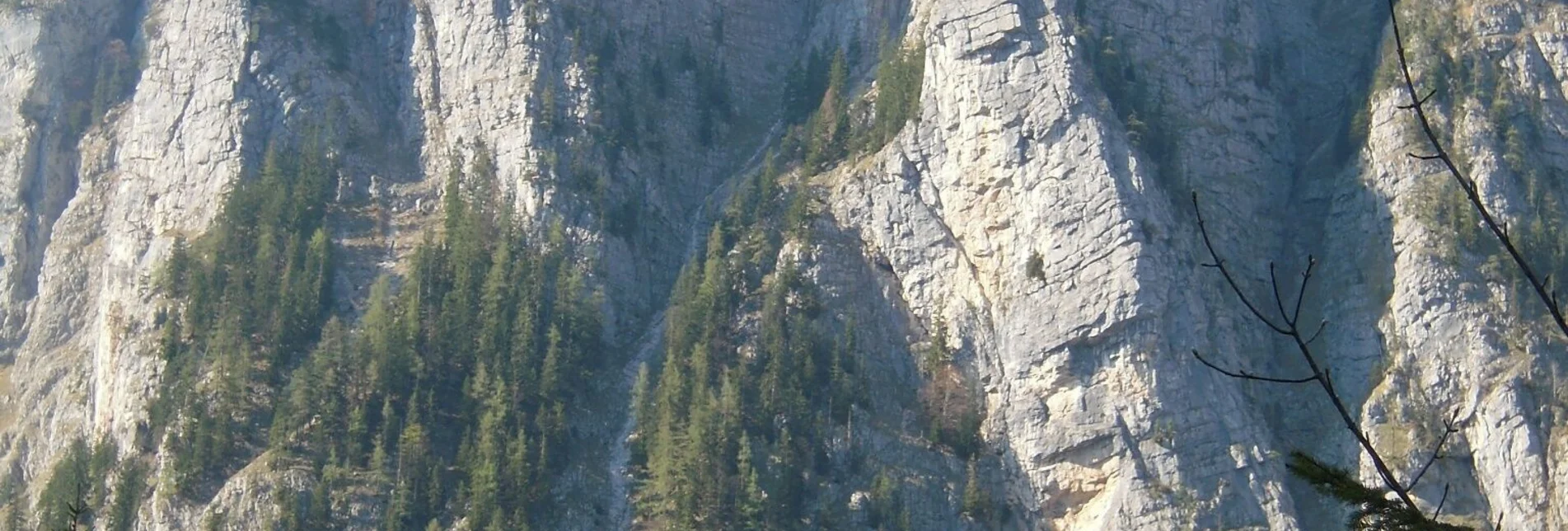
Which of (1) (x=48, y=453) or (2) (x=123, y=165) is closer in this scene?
(1) (x=48, y=453)

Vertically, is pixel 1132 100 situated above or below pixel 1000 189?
above

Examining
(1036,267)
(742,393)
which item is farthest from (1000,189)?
(742,393)

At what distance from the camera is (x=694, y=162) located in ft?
300

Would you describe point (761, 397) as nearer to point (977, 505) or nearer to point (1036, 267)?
point (977, 505)

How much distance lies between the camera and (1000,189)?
8062 cm

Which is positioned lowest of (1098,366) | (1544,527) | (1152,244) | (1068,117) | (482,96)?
(1544,527)

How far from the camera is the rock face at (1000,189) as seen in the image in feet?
242

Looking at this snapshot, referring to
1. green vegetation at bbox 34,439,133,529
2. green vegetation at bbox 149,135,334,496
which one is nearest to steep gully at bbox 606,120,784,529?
green vegetation at bbox 149,135,334,496

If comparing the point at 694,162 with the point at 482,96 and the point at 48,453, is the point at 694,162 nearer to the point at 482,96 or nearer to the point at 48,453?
the point at 482,96

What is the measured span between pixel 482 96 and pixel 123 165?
17.8 m

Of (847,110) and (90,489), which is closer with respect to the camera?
(90,489)

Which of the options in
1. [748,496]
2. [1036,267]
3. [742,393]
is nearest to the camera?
[748,496]

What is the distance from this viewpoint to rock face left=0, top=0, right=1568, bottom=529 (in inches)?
2908

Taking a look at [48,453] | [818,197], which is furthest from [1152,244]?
[48,453]
